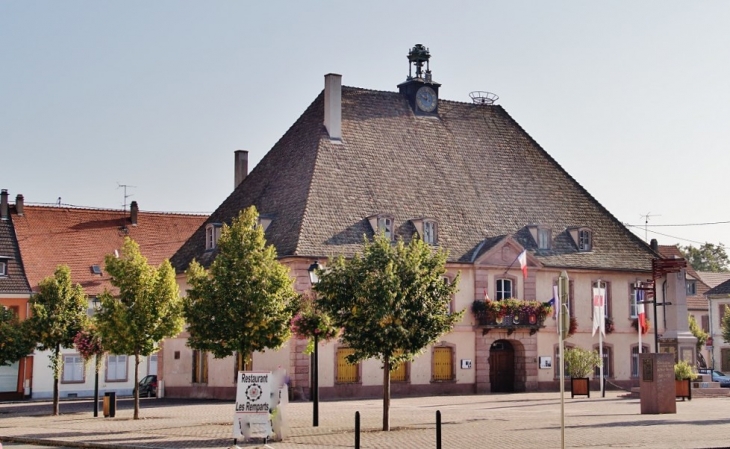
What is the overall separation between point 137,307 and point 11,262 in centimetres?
3018

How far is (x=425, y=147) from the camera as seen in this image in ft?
191

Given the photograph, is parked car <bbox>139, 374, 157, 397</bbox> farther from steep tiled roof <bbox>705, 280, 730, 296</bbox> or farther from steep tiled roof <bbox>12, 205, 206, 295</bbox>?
steep tiled roof <bbox>705, 280, 730, 296</bbox>

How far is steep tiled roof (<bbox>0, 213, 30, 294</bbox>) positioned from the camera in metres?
62.8

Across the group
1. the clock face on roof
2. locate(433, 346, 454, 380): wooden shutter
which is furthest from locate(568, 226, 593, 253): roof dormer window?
the clock face on roof

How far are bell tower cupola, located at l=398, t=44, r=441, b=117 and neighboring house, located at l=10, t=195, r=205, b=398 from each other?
19.7m

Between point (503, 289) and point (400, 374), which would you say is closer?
point (400, 374)

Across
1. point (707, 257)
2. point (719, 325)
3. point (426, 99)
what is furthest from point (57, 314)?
point (707, 257)

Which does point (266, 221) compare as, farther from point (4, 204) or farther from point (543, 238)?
point (4, 204)

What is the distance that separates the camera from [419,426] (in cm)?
3153

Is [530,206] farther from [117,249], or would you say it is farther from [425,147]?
[117,249]

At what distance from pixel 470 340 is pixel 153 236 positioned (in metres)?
26.9

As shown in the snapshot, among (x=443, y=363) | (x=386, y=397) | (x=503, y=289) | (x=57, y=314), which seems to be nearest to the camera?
(x=386, y=397)

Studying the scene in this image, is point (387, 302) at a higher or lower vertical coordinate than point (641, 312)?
lower

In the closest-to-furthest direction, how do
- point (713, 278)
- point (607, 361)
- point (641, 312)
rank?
point (641, 312) → point (607, 361) → point (713, 278)
